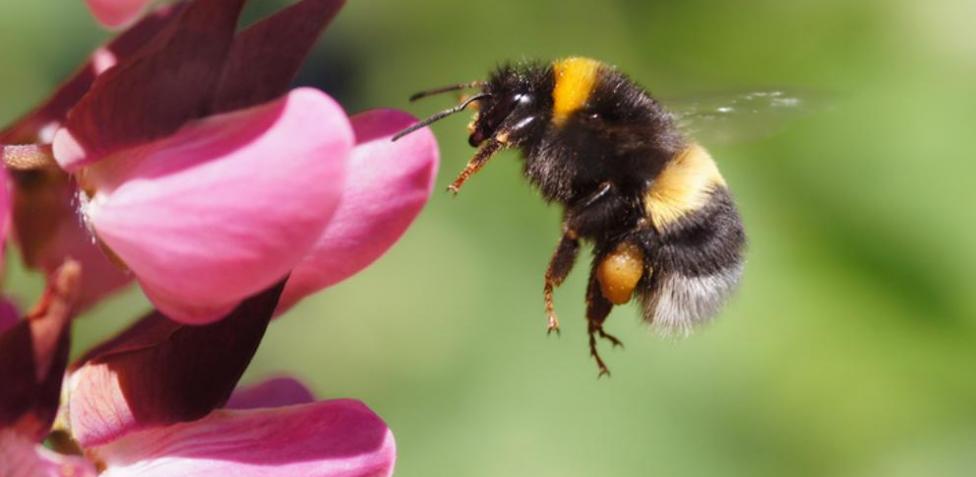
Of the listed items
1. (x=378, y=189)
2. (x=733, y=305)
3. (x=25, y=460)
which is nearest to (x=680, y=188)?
(x=378, y=189)

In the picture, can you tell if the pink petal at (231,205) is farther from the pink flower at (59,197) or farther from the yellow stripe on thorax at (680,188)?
the yellow stripe on thorax at (680,188)

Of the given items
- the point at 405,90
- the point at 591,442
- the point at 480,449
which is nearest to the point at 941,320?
the point at 591,442

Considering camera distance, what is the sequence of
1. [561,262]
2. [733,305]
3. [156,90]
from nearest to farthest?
[156,90] → [561,262] → [733,305]

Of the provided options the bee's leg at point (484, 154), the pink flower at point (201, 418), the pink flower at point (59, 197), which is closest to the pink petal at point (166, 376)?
the pink flower at point (201, 418)

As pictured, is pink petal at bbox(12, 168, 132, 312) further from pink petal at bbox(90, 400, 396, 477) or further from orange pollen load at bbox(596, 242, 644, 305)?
orange pollen load at bbox(596, 242, 644, 305)

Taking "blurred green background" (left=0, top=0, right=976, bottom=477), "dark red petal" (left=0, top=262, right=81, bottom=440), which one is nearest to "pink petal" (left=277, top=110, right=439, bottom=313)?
"dark red petal" (left=0, top=262, right=81, bottom=440)

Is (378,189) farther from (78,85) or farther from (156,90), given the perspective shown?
(78,85)
